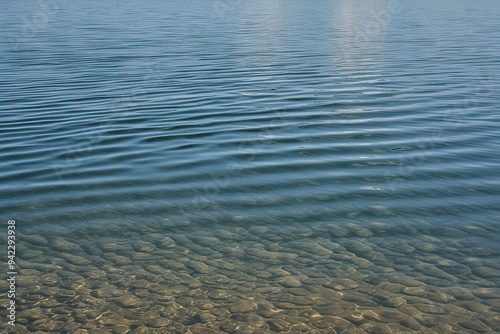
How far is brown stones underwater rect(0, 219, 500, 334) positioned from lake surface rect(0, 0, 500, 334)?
0.03 m

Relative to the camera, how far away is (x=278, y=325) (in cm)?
745

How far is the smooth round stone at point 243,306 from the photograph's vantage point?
25.5 feet

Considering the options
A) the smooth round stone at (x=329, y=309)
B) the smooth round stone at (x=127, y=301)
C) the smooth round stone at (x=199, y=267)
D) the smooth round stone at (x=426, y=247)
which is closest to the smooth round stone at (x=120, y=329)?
the smooth round stone at (x=127, y=301)

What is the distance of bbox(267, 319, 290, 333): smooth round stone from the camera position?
7.36 meters

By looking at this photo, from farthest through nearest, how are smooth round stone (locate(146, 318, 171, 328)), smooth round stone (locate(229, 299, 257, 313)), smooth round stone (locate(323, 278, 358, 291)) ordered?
smooth round stone (locate(323, 278, 358, 291)) < smooth round stone (locate(229, 299, 257, 313)) < smooth round stone (locate(146, 318, 171, 328))

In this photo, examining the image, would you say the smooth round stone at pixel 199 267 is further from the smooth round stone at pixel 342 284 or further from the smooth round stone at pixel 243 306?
the smooth round stone at pixel 342 284

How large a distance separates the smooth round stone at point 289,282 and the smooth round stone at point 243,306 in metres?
0.60

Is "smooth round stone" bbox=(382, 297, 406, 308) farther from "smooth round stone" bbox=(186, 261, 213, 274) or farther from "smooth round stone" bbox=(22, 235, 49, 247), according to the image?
"smooth round stone" bbox=(22, 235, 49, 247)

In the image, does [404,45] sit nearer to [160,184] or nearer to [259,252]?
[160,184]

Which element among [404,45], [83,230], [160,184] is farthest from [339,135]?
→ [404,45]

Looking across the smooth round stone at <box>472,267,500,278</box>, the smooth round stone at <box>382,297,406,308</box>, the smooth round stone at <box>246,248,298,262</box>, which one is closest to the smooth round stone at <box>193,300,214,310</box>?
the smooth round stone at <box>246,248,298,262</box>

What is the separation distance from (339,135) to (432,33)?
25.8m

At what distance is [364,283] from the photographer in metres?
8.33

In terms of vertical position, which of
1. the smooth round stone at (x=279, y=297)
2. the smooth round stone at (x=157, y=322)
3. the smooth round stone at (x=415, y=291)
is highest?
the smooth round stone at (x=157, y=322)
